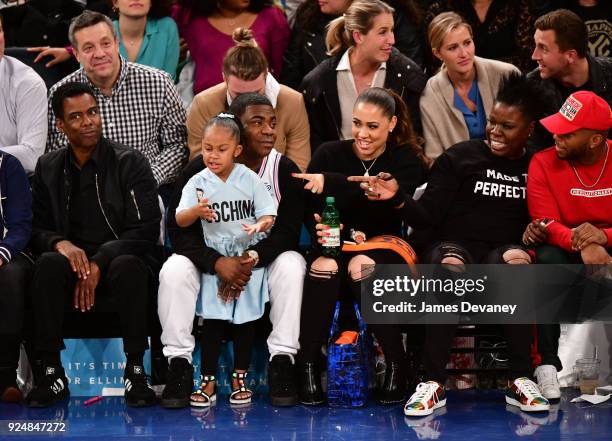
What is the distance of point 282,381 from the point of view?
482 cm

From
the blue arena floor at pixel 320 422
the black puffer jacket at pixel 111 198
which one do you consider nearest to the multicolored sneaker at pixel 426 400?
the blue arena floor at pixel 320 422

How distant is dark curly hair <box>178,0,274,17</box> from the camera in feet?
20.9

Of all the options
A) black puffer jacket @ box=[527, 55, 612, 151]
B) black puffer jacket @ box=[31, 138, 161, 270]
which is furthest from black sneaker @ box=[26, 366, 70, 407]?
black puffer jacket @ box=[527, 55, 612, 151]

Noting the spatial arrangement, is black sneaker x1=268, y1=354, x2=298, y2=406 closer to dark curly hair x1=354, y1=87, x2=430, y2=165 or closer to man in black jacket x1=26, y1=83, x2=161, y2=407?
man in black jacket x1=26, y1=83, x2=161, y2=407

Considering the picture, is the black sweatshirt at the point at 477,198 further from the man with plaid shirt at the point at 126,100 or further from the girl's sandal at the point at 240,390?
the man with plaid shirt at the point at 126,100

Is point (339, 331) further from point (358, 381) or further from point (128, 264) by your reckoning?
point (128, 264)

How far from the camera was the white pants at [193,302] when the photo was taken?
483cm

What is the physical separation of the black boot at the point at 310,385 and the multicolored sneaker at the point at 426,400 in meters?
0.41

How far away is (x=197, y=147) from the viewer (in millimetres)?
5734

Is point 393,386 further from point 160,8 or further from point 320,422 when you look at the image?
point 160,8

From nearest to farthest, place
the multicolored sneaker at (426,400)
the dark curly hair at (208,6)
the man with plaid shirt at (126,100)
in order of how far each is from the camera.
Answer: the multicolored sneaker at (426,400) → the man with plaid shirt at (126,100) → the dark curly hair at (208,6)

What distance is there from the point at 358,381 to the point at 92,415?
1.20 meters

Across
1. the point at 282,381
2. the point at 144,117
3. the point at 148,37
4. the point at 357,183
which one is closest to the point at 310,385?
the point at 282,381

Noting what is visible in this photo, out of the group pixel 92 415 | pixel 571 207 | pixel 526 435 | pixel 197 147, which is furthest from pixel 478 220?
pixel 92 415
